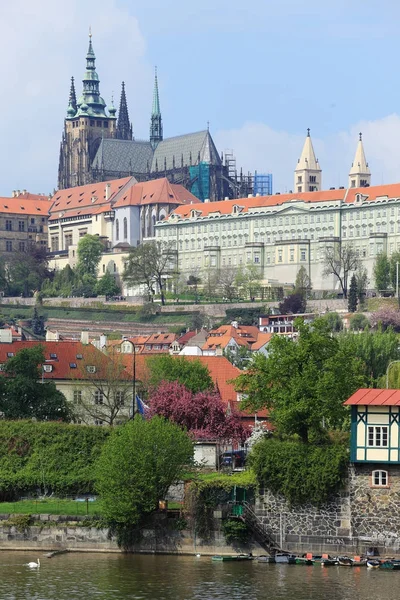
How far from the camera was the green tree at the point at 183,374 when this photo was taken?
263 feet

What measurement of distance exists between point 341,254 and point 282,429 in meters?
139

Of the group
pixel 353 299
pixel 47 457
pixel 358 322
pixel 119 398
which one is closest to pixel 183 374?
Answer: pixel 119 398

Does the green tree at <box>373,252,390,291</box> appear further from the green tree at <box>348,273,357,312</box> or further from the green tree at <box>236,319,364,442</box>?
the green tree at <box>236,319,364,442</box>

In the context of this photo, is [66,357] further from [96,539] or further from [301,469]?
[301,469]

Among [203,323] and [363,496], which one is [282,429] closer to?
[363,496]

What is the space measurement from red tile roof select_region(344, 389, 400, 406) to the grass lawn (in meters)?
10.1

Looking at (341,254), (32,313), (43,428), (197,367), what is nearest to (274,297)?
(341,254)

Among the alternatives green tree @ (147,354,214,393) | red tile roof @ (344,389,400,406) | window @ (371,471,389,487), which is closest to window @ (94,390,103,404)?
green tree @ (147,354,214,393)

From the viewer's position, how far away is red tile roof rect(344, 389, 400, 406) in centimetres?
5647

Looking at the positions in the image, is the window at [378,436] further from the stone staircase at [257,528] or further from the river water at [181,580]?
the stone staircase at [257,528]

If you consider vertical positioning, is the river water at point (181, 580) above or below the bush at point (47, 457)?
below

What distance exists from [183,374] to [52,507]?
67.7 feet

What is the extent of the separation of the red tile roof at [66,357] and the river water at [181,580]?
23.8 m

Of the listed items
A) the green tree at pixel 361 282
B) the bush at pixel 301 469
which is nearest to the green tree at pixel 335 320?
the green tree at pixel 361 282
